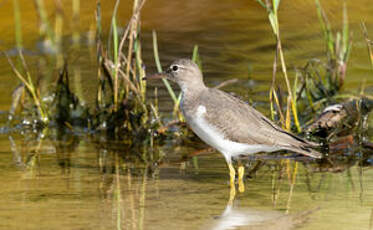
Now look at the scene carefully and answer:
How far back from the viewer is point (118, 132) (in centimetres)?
805

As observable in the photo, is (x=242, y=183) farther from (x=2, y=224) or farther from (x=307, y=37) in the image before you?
(x=307, y=37)

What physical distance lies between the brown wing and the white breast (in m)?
0.04

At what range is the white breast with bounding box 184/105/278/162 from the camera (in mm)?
6348

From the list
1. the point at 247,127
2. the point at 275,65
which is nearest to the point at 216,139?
the point at 247,127

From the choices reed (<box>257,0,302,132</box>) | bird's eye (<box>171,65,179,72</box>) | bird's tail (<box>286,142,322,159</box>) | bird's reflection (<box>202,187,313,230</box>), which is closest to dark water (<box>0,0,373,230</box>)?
bird's reflection (<box>202,187,313,230</box>)

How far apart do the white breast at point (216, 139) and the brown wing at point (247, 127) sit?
0.14 feet

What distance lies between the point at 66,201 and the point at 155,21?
271 inches

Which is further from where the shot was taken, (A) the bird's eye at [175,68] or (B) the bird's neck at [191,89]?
(A) the bird's eye at [175,68]

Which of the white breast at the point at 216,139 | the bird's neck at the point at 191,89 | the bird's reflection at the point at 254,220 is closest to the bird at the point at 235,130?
the white breast at the point at 216,139

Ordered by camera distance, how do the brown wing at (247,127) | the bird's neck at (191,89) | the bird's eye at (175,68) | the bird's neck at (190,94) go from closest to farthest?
the brown wing at (247,127) → the bird's neck at (190,94) → the bird's neck at (191,89) → the bird's eye at (175,68)

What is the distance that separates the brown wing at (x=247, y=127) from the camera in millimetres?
6250

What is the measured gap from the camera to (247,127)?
20.9ft

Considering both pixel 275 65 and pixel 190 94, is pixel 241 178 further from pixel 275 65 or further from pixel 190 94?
pixel 275 65

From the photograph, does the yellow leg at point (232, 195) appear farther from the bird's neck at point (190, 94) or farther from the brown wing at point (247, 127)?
the bird's neck at point (190, 94)
